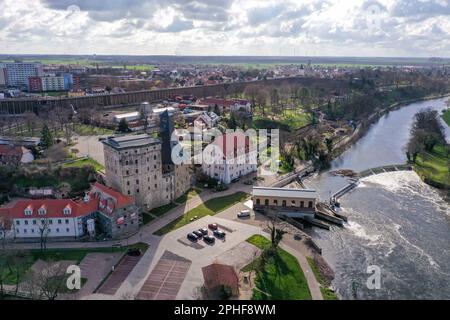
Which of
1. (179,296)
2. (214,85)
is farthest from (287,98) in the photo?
(179,296)

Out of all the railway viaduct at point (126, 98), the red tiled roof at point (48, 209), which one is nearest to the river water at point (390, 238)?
the red tiled roof at point (48, 209)

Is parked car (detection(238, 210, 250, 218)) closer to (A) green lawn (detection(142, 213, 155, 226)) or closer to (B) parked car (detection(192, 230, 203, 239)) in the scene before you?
(B) parked car (detection(192, 230, 203, 239))

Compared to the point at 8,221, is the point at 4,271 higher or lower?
lower

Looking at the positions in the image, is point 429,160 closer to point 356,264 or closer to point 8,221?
point 356,264

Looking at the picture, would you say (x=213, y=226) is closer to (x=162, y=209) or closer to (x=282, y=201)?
(x=162, y=209)

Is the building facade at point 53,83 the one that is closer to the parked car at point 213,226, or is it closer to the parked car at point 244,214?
the parked car at point 244,214

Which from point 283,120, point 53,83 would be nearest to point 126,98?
point 53,83
